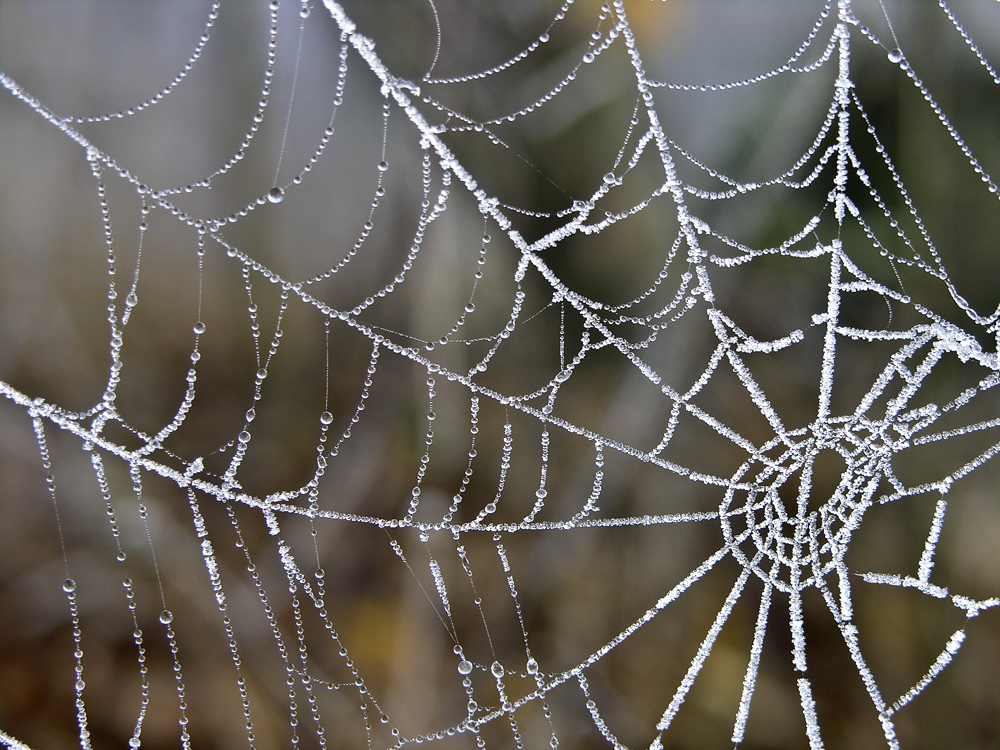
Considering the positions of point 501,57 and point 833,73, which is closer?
point 833,73

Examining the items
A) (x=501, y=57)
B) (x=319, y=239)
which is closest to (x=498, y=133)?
(x=501, y=57)

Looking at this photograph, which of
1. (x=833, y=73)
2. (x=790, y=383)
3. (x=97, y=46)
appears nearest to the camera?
(x=833, y=73)

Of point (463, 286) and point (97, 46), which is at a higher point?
point (97, 46)

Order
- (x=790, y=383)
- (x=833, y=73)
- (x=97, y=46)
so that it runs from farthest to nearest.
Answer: (x=790, y=383)
(x=97, y=46)
(x=833, y=73)

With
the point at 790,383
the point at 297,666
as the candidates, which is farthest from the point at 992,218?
the point at 297,666

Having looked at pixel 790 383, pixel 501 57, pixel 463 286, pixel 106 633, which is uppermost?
pixel 501 57

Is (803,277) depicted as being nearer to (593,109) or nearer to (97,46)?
(593,109)
